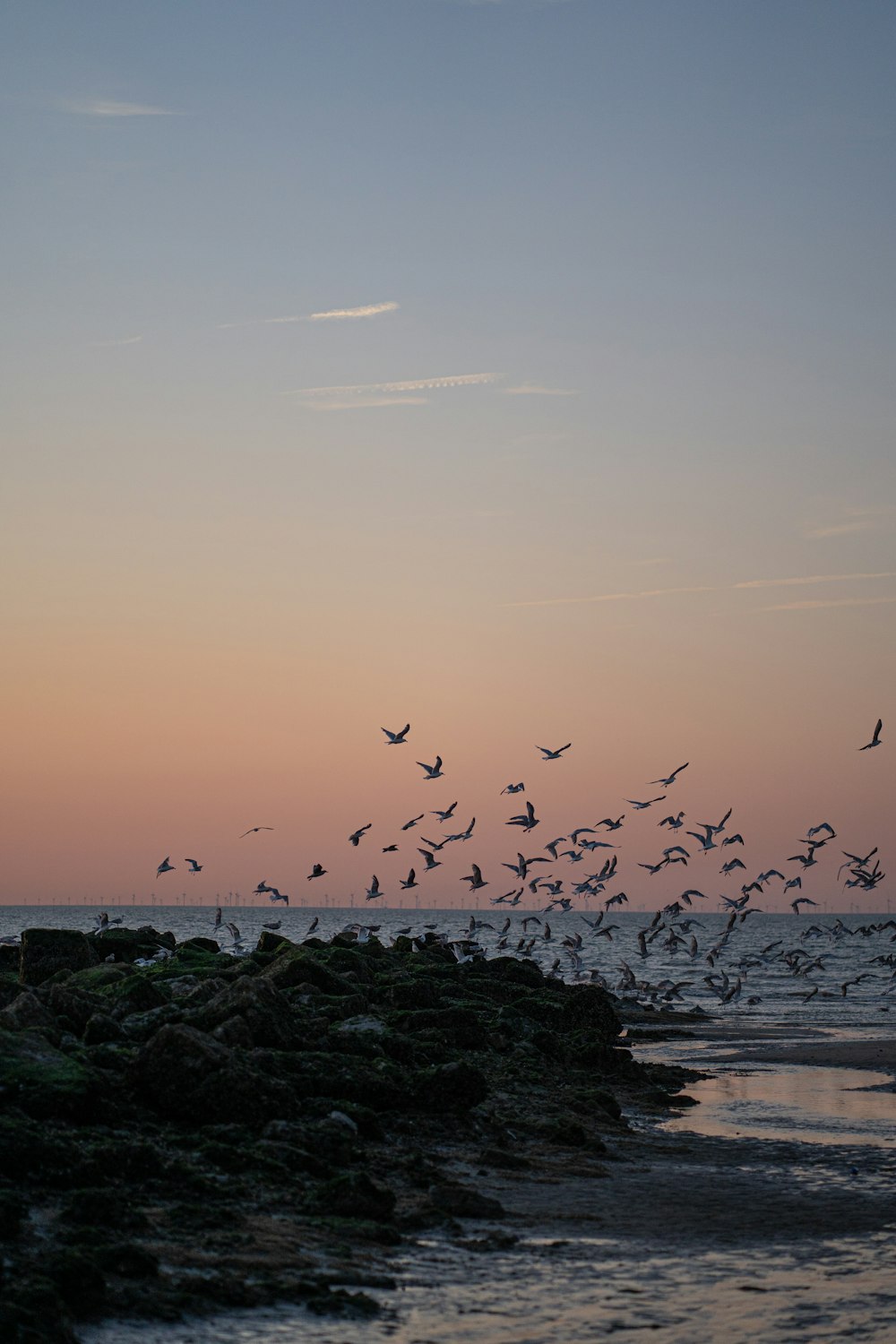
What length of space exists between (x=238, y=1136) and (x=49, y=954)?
15.1 m

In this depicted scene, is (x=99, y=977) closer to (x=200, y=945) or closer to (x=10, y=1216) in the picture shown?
(x=200, y=945)

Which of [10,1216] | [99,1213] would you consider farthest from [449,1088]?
[10,1216]

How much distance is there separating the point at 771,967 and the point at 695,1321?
94.6m

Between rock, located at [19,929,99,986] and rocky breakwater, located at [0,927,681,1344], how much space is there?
114 inches

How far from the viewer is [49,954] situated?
29922 millimetres

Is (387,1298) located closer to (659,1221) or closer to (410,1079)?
(659,1221)

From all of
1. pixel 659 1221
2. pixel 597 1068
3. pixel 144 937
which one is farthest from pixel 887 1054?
pixel 659 1221

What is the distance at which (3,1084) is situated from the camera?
1520 cm

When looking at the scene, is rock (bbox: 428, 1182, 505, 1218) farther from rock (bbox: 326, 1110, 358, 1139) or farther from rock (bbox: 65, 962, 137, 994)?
rock (bbox: 65, 962, 137, 994)

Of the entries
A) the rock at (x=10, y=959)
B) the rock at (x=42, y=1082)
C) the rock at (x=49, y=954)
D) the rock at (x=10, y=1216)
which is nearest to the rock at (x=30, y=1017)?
the rock at (x=42, y=1082)

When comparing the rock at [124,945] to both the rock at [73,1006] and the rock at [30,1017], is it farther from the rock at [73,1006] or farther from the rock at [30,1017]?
the rock at [30,1017]

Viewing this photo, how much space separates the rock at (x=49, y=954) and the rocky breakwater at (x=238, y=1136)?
2908mm

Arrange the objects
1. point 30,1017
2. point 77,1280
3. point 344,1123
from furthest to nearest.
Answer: point 30,1017 < point 344,1123 < point 77,1280

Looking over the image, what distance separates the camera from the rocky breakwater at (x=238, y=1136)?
38.5 ft
